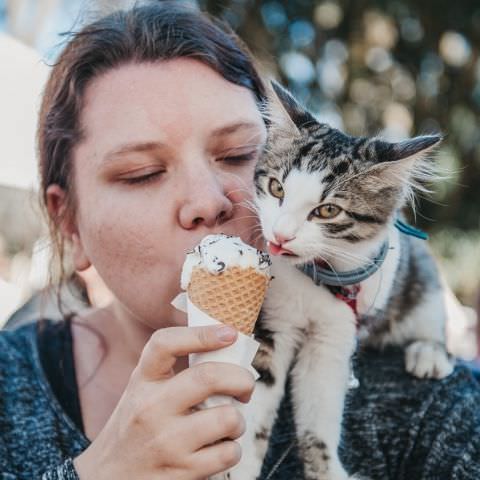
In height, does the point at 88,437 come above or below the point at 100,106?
below

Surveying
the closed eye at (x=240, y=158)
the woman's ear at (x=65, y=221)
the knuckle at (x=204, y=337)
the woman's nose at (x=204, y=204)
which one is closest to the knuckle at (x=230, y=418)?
the knuckle at (x=204, y=337)

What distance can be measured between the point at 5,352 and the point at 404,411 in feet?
3.25

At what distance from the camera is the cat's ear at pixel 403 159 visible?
139 centimetres

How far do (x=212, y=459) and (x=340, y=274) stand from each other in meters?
0.51

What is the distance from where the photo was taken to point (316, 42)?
24.9 ft

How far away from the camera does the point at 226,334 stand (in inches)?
41.1

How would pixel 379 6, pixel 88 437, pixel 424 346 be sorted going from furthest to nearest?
pixel 379 6
pixel 424 346
pixel 88 437

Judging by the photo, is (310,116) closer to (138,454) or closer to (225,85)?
(225,85)

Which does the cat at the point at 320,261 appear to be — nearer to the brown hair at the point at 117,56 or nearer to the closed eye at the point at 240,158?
the closed eye at the point at 240,158

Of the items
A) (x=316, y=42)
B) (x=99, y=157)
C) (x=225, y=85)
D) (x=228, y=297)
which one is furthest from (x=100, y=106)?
(x=316, y=42)

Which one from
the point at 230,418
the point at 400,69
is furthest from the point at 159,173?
the point at 400,69

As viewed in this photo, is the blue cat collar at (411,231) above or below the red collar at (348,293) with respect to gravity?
above

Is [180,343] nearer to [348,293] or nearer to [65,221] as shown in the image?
[348,293]

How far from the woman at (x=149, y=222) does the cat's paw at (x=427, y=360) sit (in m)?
0.04
